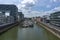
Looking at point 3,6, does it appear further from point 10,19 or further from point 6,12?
point 10,19

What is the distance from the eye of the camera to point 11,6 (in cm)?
13275

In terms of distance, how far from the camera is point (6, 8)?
428 ft

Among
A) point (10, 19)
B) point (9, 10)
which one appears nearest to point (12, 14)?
point (9, 10)

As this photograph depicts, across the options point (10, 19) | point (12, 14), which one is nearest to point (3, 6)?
point (12, 14)

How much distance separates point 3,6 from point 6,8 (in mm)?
2938

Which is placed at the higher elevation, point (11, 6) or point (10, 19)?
point (11, 6)

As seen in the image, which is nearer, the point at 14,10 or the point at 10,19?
the point at 10,19

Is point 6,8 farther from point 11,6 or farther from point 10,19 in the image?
point 10,19

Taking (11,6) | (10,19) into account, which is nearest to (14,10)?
(11,6)

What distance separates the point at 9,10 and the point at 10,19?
688 inches

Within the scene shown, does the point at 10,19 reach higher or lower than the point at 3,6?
lower

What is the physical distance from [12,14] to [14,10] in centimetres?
585

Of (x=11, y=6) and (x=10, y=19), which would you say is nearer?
(x=10, y=19)

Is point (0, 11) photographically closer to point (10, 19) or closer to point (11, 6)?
point (11, 6)
